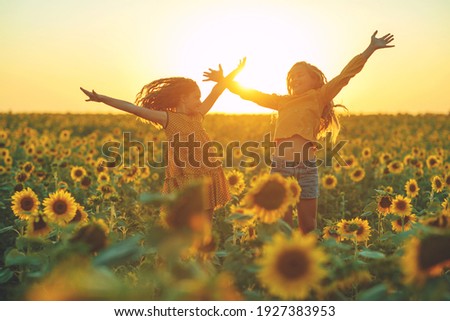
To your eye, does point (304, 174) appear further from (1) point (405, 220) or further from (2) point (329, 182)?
(2) point (329, 182)

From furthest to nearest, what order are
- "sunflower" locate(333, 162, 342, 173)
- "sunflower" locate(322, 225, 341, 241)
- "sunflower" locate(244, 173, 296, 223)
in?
"sunflower" locate(333, 162, 342, 173), "sunflower" locate(322, 225, 341, 241), "sunflower" locate(244, 173, 296, 223)

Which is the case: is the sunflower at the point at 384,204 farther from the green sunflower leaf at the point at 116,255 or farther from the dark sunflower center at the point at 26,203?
the green sunflower leaf at the point at 116,255

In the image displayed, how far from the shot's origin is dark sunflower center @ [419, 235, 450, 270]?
1784 mm

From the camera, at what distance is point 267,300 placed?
2.26 m

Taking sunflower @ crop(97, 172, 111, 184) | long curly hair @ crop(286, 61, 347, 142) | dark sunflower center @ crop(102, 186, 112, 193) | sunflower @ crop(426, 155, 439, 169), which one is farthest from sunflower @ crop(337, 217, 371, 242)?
sunflower @ crop(426, 155, 439, 169)

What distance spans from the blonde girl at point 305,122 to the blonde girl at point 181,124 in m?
0.56

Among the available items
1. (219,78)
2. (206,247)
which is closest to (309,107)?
Result: (219,78)

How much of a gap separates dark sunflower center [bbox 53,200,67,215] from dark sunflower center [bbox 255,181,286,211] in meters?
1.74

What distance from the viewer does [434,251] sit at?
5.90 ft

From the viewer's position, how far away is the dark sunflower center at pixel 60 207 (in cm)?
369

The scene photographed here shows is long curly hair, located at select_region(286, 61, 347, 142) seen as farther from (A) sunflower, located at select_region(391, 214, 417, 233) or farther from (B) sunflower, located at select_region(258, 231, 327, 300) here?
(B) sunflower, located at select_region(258, 231, 327, 300)
